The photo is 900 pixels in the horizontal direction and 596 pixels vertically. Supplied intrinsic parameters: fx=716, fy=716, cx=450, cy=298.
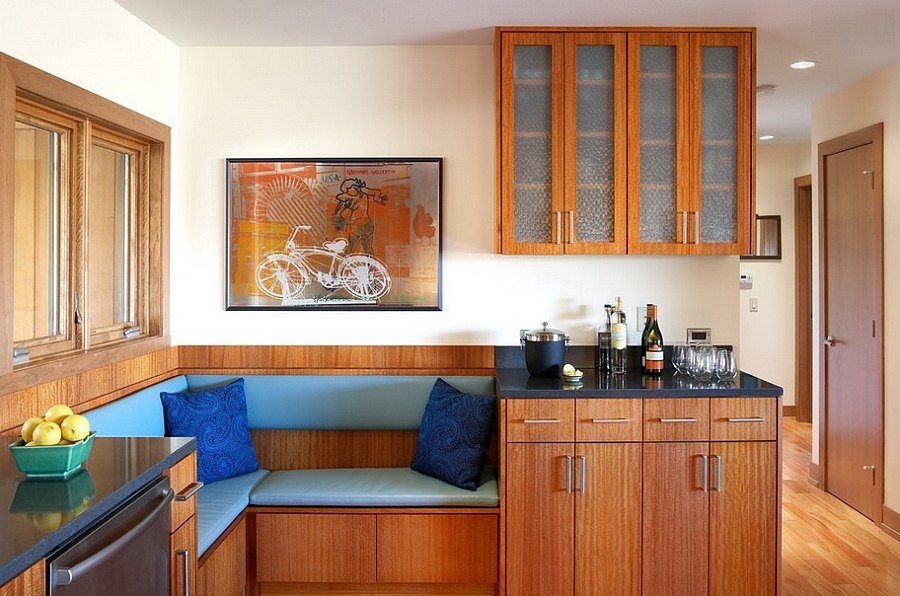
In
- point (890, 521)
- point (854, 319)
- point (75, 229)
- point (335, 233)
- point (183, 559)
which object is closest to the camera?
point (183, 559)

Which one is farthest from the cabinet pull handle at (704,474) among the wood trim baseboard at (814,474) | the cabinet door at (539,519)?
the wood trim baseboard at (814,474)

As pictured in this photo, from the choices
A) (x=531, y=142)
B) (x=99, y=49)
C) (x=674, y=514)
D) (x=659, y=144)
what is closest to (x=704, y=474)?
(x=674, y=514)

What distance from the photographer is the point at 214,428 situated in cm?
294

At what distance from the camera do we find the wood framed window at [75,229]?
7.22 ft

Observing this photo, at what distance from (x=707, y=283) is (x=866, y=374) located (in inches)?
48.5

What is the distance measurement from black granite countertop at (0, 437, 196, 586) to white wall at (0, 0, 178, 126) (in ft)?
4.10

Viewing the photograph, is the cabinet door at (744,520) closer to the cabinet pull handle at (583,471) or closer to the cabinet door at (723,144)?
the cabinet pull handle at (583,471)

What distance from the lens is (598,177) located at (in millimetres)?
3047

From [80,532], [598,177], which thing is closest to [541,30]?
[598,177]

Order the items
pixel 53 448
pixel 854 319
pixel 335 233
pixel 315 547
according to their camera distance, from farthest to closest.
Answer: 1. pixel 854 319
2. pixel 335 233
3. pixel 315 547
4. pixel 53 448

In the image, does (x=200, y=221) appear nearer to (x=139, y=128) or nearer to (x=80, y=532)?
(x=139, y=128)

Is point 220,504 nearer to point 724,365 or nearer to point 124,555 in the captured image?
point 124,555

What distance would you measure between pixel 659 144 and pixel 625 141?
6.0 inches

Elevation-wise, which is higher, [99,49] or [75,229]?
[99,49]
